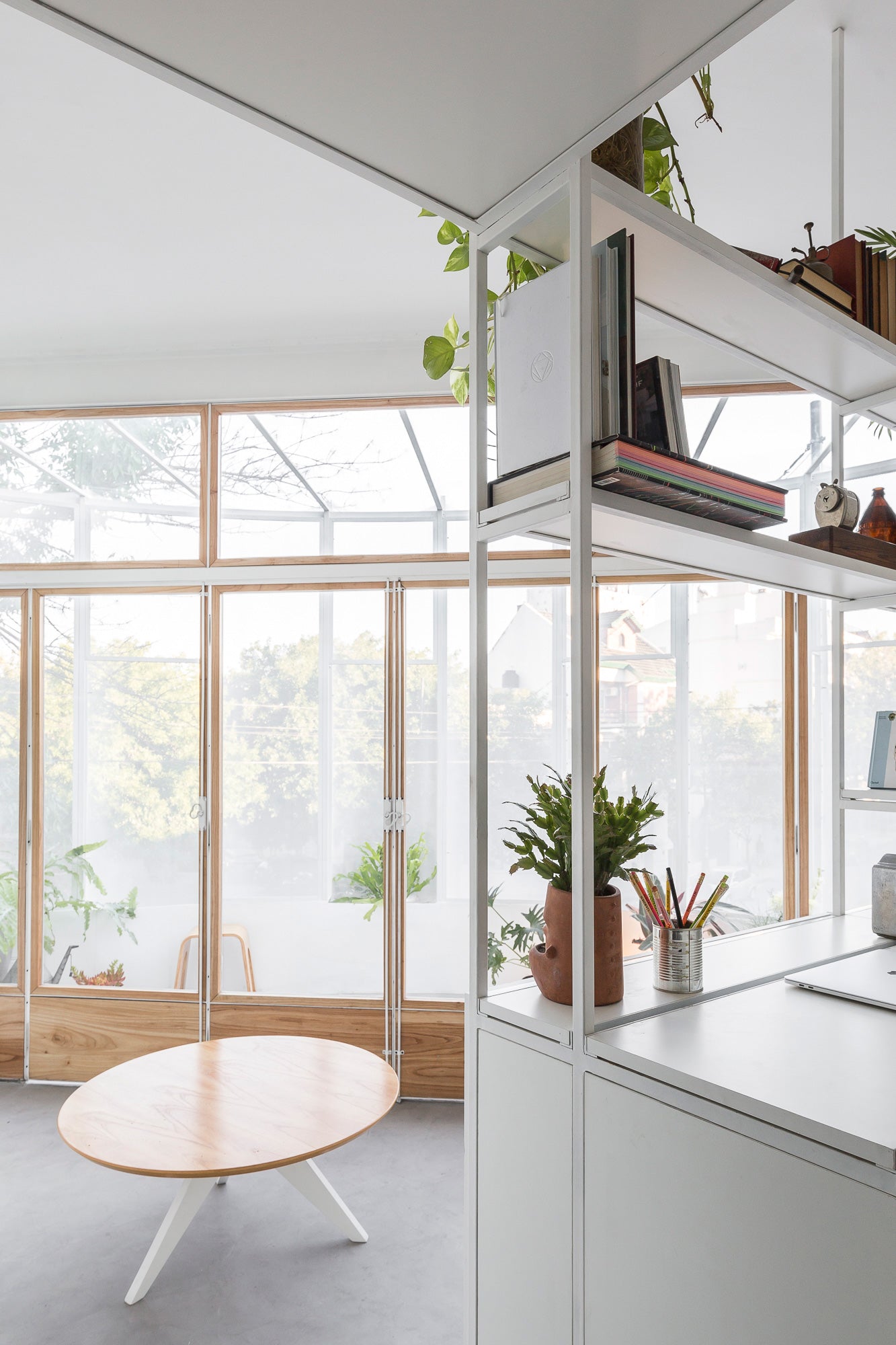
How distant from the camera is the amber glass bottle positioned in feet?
6.33

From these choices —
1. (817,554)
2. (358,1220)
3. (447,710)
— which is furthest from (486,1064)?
(447,710)

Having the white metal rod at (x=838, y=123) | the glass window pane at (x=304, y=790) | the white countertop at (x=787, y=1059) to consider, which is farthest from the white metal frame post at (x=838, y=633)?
the glass window pane at (x=304, y=790)

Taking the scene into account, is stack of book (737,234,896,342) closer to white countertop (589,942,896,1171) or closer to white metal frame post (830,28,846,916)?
white metal frame post (830,28,846,916)

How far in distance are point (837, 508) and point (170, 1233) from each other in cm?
243

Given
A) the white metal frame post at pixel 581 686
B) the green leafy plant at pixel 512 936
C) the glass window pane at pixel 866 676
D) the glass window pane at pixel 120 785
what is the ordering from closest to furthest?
the white metal frame post at pixel 581 686
the glass window pane at pixel 866 676
the green leafy plant at pixel 512 936
the glass window pane at pixel 120 785

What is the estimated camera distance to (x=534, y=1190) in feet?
3.93

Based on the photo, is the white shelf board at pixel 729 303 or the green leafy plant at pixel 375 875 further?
the green leafy plant at pixel 375 875

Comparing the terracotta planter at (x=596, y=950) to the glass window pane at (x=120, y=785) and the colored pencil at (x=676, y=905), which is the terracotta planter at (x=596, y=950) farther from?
the glass window pane at (x=120, y=785)

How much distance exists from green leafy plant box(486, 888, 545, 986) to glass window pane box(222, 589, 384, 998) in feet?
1.58

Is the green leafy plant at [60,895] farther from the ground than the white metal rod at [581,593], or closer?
closer

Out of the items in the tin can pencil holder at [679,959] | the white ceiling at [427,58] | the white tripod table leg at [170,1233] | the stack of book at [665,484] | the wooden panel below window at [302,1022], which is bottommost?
the white tripod table leg at [170,1233]

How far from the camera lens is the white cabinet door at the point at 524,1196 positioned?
1155mm

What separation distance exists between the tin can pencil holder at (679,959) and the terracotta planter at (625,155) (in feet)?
3.68

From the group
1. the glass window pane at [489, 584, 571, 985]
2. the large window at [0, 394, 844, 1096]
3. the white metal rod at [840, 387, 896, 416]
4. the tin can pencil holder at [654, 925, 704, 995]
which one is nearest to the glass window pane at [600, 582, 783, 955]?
the large window at [0, 394, 844, 1096]
